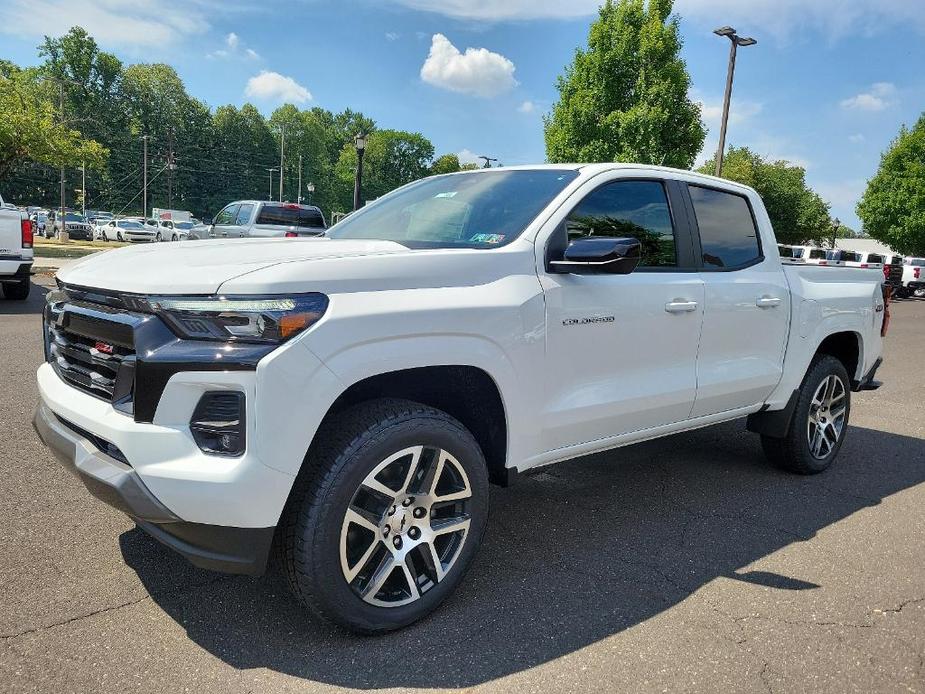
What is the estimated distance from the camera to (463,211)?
11.1 feet

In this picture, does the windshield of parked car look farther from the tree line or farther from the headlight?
the tree line

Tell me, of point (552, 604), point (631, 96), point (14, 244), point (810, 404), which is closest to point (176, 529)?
point (552, 604)

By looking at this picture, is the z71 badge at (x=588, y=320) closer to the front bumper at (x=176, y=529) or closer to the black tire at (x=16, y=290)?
the front bumper at (x=176, y=529)

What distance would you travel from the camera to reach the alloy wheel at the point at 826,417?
15.1 ft

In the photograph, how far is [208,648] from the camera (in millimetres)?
2449

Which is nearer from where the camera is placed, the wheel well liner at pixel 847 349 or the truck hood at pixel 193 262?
the truck hood at pixel 193 262

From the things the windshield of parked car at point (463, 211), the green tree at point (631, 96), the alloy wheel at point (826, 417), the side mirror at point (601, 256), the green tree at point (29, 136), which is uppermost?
the green tree at point (631, 96)

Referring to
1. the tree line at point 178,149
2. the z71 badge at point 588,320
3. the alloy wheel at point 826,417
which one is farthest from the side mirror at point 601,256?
the tree line at point 178,149

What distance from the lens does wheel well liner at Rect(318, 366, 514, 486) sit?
8.52 ft

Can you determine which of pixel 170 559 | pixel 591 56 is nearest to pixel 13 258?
pixel 170 559

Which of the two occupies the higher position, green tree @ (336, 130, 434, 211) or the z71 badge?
green tree @ (336, 130, 434, 211)

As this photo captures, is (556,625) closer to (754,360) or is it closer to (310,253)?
(310,253)

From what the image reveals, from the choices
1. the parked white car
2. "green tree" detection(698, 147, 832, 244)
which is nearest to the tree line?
the parked white car

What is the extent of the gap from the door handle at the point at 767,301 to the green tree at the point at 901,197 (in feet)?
149
